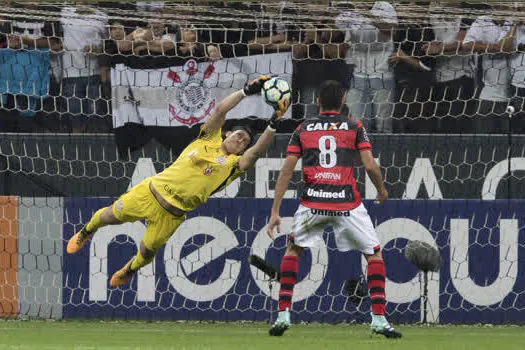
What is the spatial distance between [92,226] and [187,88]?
207 cm

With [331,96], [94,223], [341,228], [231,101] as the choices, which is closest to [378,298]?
[341,228]

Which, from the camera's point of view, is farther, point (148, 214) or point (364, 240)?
point (148, 214)

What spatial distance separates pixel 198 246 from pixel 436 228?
233 centimetres

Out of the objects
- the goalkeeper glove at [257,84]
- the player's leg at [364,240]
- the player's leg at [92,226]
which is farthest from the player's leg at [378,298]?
the player's leg at [92,226]

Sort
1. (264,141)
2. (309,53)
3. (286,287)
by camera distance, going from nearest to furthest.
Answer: (286,287), (264,141), (309,53)

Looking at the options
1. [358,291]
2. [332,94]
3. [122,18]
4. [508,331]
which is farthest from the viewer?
[122,18]

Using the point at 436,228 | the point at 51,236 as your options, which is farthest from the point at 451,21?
the point at 51,236

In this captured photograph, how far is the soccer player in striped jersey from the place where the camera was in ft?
24.5

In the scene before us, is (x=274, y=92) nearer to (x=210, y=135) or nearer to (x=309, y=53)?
(x=210, y=135)

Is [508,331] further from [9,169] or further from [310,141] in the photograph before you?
[9,169]

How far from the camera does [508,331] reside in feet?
29.6

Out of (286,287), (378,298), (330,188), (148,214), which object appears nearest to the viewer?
(378,298)

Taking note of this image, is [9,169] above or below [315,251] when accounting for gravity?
above

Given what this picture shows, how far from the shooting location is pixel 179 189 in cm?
896
